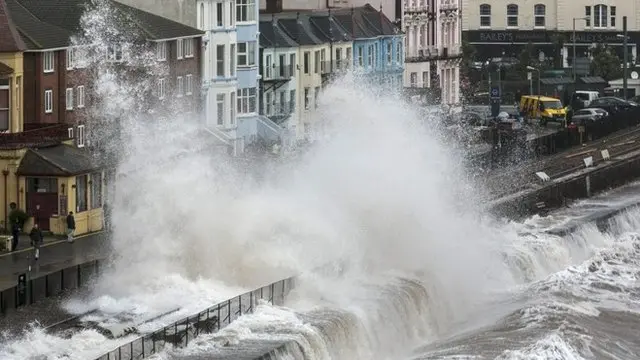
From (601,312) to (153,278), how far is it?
1426cm

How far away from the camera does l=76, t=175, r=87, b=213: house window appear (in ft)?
204

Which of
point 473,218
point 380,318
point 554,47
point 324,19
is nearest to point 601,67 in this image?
point 554,47

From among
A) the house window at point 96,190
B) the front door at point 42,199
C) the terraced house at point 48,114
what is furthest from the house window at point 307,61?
the front door at point 42,199

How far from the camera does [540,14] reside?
138 m

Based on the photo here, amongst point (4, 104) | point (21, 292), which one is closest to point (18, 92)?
point (4, 104)

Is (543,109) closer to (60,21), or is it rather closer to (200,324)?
(60,21)

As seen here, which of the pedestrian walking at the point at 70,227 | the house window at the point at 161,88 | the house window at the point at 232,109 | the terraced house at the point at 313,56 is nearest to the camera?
the pedestrian walking at the point at 70,227

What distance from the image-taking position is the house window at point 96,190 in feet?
207

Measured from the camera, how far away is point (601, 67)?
12750 cm

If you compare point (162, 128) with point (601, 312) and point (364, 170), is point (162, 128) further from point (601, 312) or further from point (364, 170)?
point (601, 312)

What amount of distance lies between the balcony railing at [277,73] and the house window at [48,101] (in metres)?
21.3

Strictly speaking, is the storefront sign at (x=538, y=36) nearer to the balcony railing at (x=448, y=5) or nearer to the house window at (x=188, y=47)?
the balcony railing at (x=448, y=5)

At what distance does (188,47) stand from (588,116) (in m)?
35.6

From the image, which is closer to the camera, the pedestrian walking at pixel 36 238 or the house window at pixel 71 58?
the pedestrian walking at pixel 36 238
